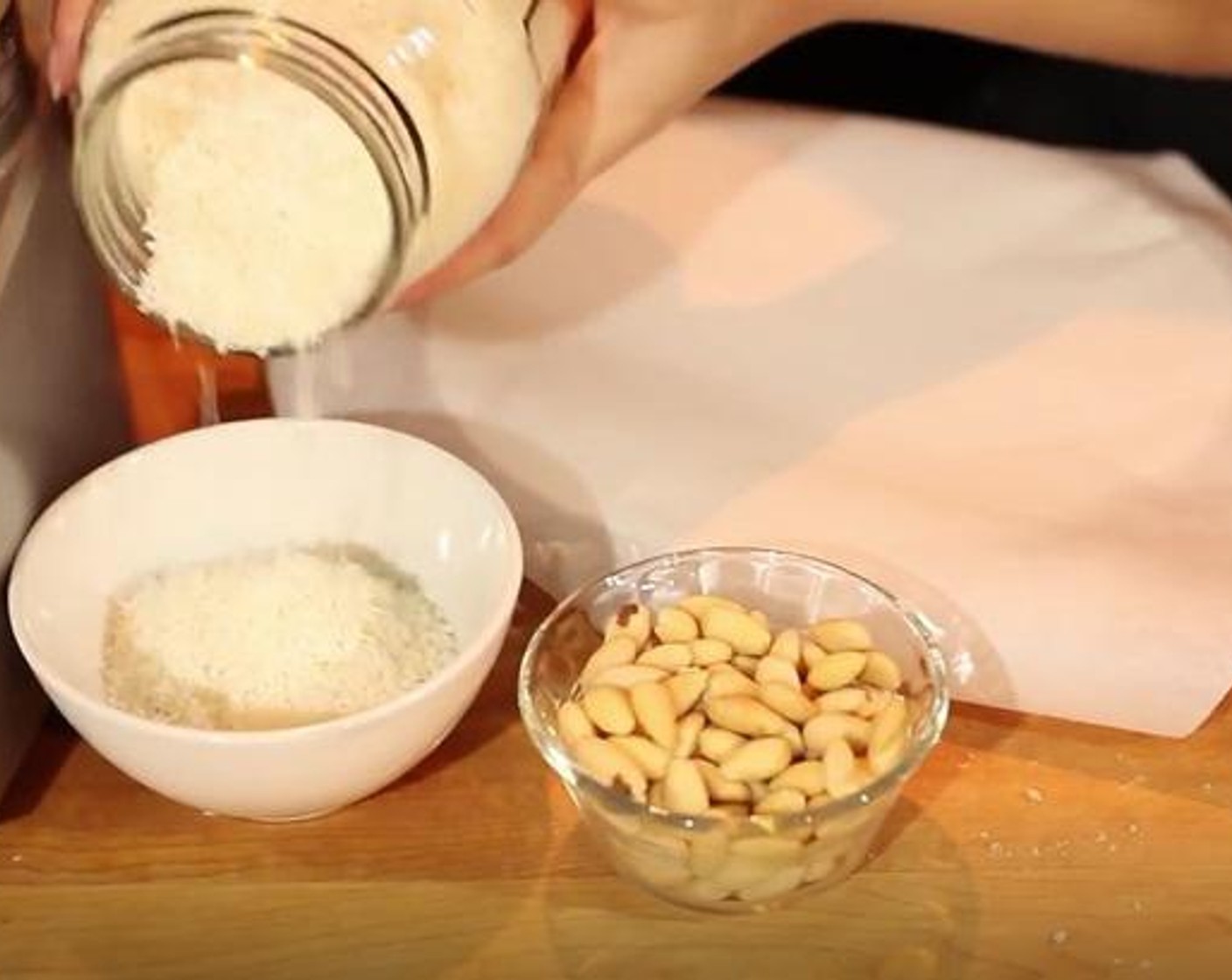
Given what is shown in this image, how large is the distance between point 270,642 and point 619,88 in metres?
0.25

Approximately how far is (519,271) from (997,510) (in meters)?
0.25

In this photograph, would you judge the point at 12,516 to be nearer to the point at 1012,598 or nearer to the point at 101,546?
the point at 101,546

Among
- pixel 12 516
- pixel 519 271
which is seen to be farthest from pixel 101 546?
pixel 519 271

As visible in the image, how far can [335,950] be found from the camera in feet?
2.25

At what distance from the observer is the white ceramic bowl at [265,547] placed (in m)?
0.67

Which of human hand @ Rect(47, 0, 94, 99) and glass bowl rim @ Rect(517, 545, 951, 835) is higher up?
human hand @ Rect(47, 0, 94, 99)

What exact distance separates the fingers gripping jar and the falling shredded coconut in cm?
10

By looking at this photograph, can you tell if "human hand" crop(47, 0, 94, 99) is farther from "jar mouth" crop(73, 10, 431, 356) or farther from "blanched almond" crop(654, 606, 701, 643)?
"blanched almond" crop(654, 606, 701, 643)

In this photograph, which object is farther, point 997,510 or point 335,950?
point 997,510

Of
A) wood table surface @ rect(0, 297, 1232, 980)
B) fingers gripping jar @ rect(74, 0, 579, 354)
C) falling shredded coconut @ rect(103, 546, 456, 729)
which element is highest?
fingers gripping jar @ rect(74, 0, 579, 354)

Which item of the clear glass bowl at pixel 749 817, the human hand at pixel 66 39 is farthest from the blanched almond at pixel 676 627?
the human hand at pixel 66 39

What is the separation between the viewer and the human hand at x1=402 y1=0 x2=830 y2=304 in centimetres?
75

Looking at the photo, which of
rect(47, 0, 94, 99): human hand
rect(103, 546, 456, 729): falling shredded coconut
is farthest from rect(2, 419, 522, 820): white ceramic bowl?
rect(47, 0, 94, 99): human hand

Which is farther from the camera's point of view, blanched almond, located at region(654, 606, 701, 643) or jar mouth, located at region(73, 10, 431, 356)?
blanched almond, located at region(654, 606, 701, 643)
